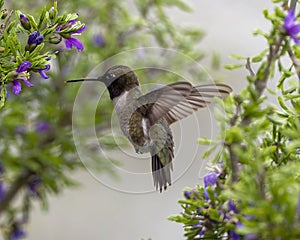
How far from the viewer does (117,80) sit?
1.40 m

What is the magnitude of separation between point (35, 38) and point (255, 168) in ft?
1.75

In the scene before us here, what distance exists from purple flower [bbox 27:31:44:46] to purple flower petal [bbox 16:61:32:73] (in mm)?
46

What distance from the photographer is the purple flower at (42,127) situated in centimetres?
267

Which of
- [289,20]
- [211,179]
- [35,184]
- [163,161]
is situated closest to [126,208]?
[35,184]

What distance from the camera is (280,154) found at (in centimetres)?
125

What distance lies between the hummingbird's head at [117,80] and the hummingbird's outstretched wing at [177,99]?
2.1 inches

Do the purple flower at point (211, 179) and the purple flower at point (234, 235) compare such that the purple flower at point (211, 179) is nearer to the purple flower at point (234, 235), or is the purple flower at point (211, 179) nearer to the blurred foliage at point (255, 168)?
the blurred foliage at point (255, 168)

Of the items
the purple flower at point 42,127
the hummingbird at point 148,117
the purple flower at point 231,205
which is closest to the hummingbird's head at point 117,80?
the hummingbird at point 148,117

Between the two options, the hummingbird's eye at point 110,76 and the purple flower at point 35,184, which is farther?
the purple flower at point 35,184

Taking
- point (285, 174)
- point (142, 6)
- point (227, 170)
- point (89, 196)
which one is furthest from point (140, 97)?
point (89, 196)

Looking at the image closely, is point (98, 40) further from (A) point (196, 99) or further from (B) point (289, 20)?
(B) point (289, 20)

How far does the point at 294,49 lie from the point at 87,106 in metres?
1.68

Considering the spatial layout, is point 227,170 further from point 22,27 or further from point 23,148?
point 23,148

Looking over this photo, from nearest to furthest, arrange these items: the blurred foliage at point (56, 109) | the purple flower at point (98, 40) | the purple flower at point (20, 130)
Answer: the blurred foliage at point (56, 109) → the purple flower at point (20, 130) → the purple flower at point (98, 40)
